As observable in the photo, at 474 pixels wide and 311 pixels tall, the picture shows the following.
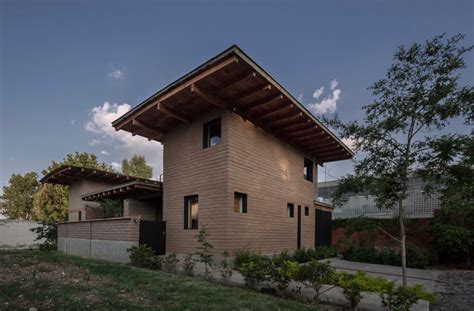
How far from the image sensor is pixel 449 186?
5027mm

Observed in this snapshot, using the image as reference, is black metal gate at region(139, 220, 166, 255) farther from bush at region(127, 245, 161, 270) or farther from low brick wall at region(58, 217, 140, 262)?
bush at region(127, 245, 161, 270)

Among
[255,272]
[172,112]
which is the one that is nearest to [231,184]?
[255,272]

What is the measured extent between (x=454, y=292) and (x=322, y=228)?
917cm

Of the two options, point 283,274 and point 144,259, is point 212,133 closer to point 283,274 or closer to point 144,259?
point 144,259

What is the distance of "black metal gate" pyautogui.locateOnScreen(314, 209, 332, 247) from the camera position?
49.4ft

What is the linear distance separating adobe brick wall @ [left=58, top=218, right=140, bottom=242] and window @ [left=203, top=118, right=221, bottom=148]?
382 centimetres

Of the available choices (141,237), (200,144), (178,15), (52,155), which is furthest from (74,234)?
(52,155)

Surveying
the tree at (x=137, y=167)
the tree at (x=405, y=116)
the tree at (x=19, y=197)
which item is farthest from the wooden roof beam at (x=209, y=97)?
the tree at (x=19, y=197)

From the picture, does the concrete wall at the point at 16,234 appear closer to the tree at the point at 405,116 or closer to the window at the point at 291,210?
the window at the point at 291,210

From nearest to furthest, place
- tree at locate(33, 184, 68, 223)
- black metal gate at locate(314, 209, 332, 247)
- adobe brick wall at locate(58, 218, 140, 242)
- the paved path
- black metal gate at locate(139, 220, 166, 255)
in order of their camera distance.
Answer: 1. the paved path
2. adobe brick wall at locate(58, 218, 140, 242)
3. black metal gate at locate(139, 220, 166, 255)
4. black metal gate at locate(314, 209, 332, 247)
5. tree at locate(33, 184, 68, 223)

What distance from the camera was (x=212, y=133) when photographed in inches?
396

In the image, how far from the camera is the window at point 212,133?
9852mm

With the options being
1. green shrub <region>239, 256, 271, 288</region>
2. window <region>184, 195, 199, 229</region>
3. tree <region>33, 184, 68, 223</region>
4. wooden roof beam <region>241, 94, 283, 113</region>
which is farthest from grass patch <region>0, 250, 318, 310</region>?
tree <region>33, 184, 68, 223</region>

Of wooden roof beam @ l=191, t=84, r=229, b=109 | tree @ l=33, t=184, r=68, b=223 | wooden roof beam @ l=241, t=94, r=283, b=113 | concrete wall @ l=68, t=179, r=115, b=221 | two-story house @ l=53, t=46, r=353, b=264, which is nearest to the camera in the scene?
wooden roof beam @ l=191, t=84, r=229, b=109
